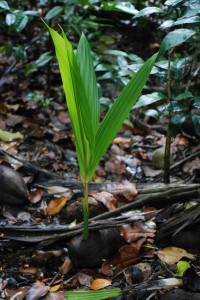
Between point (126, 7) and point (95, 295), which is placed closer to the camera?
point (95, 295)

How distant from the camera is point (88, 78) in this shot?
1317 millimetres

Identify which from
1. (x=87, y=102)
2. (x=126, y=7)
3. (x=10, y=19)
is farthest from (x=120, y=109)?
(x=10, y=19)

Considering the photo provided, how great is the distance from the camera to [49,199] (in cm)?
188

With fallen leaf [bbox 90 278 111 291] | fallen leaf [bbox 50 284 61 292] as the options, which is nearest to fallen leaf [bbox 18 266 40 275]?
fallen leaf [bbox 50 284 61 292]

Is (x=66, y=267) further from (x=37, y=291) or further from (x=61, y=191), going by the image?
(x=61, y=191)

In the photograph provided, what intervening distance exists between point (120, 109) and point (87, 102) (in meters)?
0.12

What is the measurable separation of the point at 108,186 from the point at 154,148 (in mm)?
796

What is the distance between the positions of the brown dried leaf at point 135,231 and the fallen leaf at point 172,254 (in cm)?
9

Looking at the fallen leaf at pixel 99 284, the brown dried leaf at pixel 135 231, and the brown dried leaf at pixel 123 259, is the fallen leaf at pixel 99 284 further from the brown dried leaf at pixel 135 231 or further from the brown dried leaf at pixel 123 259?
the brown dried leaf at pixel 135 231

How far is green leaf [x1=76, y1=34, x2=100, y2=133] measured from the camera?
131cm

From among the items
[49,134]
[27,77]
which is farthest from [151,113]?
[27,77]

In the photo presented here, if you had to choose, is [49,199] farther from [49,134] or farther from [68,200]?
[49,134]

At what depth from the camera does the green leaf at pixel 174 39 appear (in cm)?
131

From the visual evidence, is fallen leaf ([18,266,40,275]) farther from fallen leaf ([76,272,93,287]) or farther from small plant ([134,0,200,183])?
small plant ([134,0,200,183])
